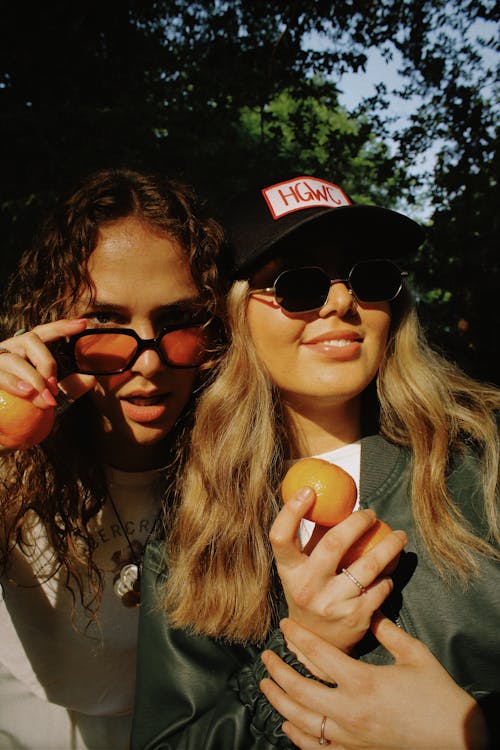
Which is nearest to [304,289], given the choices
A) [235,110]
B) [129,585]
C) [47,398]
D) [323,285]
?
[323,285]

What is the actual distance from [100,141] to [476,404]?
4.64m

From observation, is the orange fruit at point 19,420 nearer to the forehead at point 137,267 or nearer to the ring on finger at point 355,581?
the forehead at point 137,267

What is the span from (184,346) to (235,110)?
13.5 feet

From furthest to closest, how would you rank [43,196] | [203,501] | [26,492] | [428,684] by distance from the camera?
[43,196]
[26,492]
[203,501]
[428,684]

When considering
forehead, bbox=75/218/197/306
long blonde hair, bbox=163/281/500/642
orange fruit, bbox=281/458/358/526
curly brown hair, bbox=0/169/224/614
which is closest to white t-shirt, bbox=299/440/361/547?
long blonde hair, bbox=163/281/500/642

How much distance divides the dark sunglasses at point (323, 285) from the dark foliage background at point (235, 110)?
2538mm

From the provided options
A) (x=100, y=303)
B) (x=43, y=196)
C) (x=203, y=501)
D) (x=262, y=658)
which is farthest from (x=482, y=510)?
(x=43, y=196)

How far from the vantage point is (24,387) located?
6.21 feet

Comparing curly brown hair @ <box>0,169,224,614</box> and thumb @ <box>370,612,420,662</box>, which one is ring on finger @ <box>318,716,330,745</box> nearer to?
thumb @ <box>370,612,420,662</box>

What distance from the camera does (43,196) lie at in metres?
5.04

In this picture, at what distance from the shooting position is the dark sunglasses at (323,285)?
7.25 feet

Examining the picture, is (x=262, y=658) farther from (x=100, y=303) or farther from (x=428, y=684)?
(x=100, y=303)

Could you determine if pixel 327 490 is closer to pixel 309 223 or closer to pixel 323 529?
pixel 323 529

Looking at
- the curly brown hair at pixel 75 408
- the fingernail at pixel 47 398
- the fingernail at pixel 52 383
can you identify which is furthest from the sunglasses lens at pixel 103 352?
the fingernail at pixel 47 398
